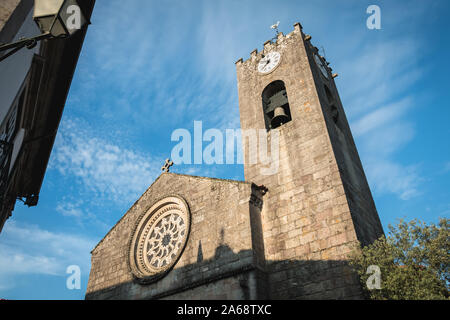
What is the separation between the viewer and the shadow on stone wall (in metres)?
8.38

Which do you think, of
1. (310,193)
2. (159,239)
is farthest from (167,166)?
(310,193)

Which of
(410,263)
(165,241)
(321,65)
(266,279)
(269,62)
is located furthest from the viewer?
(321,65)

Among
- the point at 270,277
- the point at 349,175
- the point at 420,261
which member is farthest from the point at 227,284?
the point at 349,175

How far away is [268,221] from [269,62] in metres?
8.06

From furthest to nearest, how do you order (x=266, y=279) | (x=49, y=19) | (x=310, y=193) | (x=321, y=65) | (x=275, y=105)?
(x=321, y=65), (x=275, y=105), (x=310, y=193), (x=266, y=279), (x=49, y=19)

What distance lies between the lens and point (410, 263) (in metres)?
7.64

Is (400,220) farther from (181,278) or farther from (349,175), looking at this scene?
(181,278)

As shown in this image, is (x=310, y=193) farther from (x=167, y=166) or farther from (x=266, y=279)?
(x=167, y=166)

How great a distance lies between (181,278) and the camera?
33.6 feet

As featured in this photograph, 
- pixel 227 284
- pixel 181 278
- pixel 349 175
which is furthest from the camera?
pixel 349 175

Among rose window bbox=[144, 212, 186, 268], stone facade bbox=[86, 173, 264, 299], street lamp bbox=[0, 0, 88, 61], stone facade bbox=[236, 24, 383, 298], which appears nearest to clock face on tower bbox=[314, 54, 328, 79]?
stone facade bbox=[236, 24, 383, 298]

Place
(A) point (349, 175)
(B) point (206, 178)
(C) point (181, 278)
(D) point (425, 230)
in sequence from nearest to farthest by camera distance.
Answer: (D) point (425, 230) → (C) point (181, 278) → (A) point (349, 175) → (B) point (206, 178)

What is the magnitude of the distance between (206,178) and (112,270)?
4.86 meters

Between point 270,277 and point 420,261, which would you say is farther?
point 270,277
